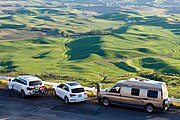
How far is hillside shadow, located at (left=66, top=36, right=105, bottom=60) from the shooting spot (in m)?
116

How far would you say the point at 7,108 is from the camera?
23422 millimetres

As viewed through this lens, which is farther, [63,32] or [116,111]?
[63,32]

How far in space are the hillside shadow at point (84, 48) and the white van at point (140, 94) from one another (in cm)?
8897

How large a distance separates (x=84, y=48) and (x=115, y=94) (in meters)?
102

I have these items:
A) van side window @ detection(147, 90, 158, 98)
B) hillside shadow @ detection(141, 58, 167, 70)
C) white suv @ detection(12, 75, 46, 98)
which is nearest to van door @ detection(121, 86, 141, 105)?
van side window @ detection(147, 90, 158, 98)

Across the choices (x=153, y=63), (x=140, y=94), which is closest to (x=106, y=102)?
(x=140, y=94)

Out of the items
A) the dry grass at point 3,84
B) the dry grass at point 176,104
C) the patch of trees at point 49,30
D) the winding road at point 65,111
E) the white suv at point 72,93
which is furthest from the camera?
the patch of trees at point 49,30

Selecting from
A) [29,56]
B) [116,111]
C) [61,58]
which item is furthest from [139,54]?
[116,111]

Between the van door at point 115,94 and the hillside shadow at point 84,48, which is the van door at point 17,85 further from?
the hillside shadow at point 84,48

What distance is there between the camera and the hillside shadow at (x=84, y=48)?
380 ft

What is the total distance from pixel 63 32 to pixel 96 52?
149ft

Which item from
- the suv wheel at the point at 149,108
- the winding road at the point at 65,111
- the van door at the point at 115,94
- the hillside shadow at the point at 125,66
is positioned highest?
the van door at the point at 115,94

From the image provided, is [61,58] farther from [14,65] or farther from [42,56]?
[14,65]

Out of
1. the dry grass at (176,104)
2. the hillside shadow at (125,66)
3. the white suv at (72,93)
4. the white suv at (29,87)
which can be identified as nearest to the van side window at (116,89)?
the white suv at (72,93)
